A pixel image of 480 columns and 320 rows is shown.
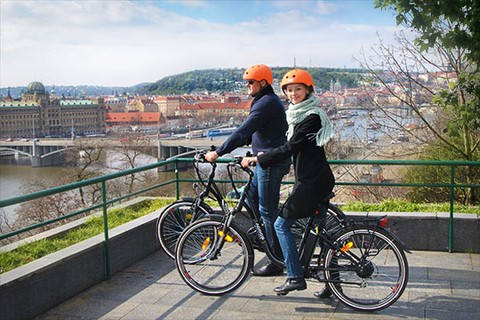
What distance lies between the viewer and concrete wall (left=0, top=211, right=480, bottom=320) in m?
3.64

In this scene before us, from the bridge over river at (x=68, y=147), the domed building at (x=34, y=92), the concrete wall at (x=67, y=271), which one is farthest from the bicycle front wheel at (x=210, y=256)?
the domed building at (x=34, y=92)

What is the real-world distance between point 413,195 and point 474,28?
4.60 meters

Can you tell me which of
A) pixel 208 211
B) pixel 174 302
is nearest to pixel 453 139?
pixel 208 211

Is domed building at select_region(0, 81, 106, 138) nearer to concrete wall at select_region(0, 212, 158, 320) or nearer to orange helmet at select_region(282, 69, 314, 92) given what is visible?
concrete wall at select_region(0, 212, 158, 320)

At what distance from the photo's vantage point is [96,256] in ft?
14.6

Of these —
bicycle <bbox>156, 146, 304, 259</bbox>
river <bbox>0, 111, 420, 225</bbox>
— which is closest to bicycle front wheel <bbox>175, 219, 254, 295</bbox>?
bicycle <bbox>156, 146, 304, 259</bbox>

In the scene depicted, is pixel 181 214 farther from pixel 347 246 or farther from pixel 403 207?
pixel 403 207

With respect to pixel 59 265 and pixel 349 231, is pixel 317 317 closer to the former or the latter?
pixel 349 231

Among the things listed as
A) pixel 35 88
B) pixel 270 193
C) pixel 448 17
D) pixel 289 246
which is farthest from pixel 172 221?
pixel 35 88

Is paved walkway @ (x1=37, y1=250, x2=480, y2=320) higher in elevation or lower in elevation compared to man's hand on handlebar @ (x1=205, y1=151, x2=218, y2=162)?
lower

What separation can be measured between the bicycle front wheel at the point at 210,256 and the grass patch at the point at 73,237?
4.21 ft

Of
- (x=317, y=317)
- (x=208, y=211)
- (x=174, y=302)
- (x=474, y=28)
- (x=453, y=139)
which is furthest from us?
(x=453, y=139)

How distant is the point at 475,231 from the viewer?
514 centimetres

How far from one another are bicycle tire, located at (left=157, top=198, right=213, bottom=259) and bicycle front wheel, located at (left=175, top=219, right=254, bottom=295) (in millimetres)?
730
